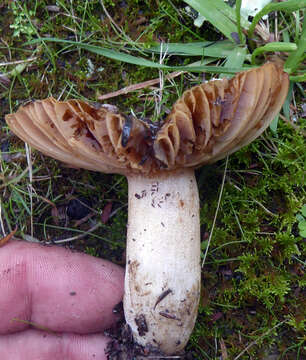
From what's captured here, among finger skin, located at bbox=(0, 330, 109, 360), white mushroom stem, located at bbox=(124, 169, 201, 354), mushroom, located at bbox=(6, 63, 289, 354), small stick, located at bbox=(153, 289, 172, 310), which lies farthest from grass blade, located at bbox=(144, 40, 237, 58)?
finger skin, located at bbox=(0, 330, 109, 360)

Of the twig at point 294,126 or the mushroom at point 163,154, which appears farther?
the twig at point 294,126

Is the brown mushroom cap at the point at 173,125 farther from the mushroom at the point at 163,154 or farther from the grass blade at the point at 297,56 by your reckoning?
the grass blade at the point at 297,56

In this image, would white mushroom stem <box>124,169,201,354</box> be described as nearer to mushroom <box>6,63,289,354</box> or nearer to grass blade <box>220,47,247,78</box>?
mushroom <box>6,63,289,354</box>

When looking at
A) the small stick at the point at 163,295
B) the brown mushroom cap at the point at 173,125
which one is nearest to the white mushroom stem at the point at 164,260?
the small stick at the point at 163,295

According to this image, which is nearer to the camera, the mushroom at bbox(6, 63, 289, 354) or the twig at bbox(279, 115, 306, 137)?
the mushroom at bbox(6, 63, 289, 354)

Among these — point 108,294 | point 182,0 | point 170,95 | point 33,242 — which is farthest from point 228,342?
point 182,0

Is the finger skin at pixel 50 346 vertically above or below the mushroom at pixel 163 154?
below

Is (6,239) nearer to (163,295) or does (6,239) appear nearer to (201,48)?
(163,295)
